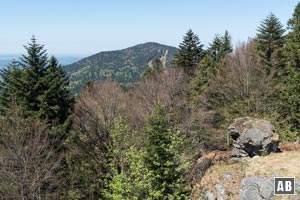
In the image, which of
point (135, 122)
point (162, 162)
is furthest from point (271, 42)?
point (162, 162)

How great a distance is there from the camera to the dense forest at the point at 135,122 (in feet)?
65.2

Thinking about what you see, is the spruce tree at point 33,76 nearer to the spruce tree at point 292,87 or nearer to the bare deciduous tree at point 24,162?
the bare deciduous tree at point 24,162

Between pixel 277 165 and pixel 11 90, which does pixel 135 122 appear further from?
pixel 277 165

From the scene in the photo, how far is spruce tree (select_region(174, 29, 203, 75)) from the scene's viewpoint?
166ft

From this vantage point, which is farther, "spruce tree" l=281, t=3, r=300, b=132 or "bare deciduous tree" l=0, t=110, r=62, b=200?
"spruce tree" l=281, t=3, r=300, b=132

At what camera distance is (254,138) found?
21.3 meters

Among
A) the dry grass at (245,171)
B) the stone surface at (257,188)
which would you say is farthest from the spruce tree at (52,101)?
the stone surface at (257,188)

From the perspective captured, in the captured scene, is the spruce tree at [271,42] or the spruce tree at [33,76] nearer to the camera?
the spruce tree at [33,76]

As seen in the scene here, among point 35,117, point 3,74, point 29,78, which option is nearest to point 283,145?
point 35,117

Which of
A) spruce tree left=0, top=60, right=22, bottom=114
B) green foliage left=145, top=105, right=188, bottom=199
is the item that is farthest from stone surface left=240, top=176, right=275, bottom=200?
spruce tree left=0, top=60, right=22, bottom=114

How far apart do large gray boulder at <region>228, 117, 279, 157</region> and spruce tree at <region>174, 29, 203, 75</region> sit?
94.6ft
